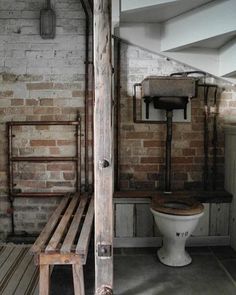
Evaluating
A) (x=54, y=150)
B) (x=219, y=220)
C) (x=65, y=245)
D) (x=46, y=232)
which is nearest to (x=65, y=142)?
(x=54, y=150)

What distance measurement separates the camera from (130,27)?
3.20m

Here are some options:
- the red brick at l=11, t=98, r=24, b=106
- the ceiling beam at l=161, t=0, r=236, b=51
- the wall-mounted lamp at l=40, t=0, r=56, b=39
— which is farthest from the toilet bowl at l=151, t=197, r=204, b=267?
the wall-mounted lamp at l=40, t=0, r=56, b=39

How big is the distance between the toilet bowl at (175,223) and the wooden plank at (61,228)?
0.73m

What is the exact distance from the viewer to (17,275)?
2654 millimetres

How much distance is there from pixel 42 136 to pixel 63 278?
1.43m

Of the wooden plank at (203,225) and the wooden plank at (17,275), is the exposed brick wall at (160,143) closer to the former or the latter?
the wooden plank at (203,225)

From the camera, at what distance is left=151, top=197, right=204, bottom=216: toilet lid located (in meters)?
2.74

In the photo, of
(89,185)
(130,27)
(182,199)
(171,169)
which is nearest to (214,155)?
(171,169)

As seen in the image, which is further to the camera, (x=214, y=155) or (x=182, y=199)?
(x=214, y=155)

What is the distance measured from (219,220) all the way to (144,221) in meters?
0.78

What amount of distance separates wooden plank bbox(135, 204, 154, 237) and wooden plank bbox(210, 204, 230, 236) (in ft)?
2.06

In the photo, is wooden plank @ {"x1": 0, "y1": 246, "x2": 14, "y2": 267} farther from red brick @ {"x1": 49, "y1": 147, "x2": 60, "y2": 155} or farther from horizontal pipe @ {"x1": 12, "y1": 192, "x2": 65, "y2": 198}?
red brick @ {"x1": 49, "y1": 147, "x2": 60, "y2": 155}

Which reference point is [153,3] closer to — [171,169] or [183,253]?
[171,169]

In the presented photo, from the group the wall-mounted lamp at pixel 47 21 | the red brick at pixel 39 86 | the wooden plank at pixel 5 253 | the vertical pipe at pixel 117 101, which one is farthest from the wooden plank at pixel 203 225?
the wall-mounted lamp at pixel 47 21
